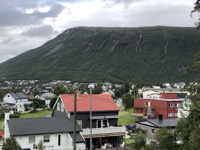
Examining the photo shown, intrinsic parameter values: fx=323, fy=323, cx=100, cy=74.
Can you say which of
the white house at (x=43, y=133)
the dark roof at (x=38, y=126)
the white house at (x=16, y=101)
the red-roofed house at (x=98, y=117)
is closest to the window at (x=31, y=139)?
the white house at (x=43, y=133)

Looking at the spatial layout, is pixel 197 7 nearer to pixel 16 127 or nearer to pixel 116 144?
pixel 16 127

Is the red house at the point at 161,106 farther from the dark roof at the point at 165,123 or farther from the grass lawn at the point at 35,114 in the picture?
the dark roof at the point at 165,123

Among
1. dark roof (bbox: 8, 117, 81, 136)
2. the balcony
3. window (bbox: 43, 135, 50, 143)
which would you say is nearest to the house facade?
the balcony

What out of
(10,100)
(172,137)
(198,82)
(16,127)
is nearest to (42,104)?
(10,100)

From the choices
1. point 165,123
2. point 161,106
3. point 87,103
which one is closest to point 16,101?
point 161,106

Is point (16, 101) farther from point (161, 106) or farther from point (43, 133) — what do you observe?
point (43, 133)
